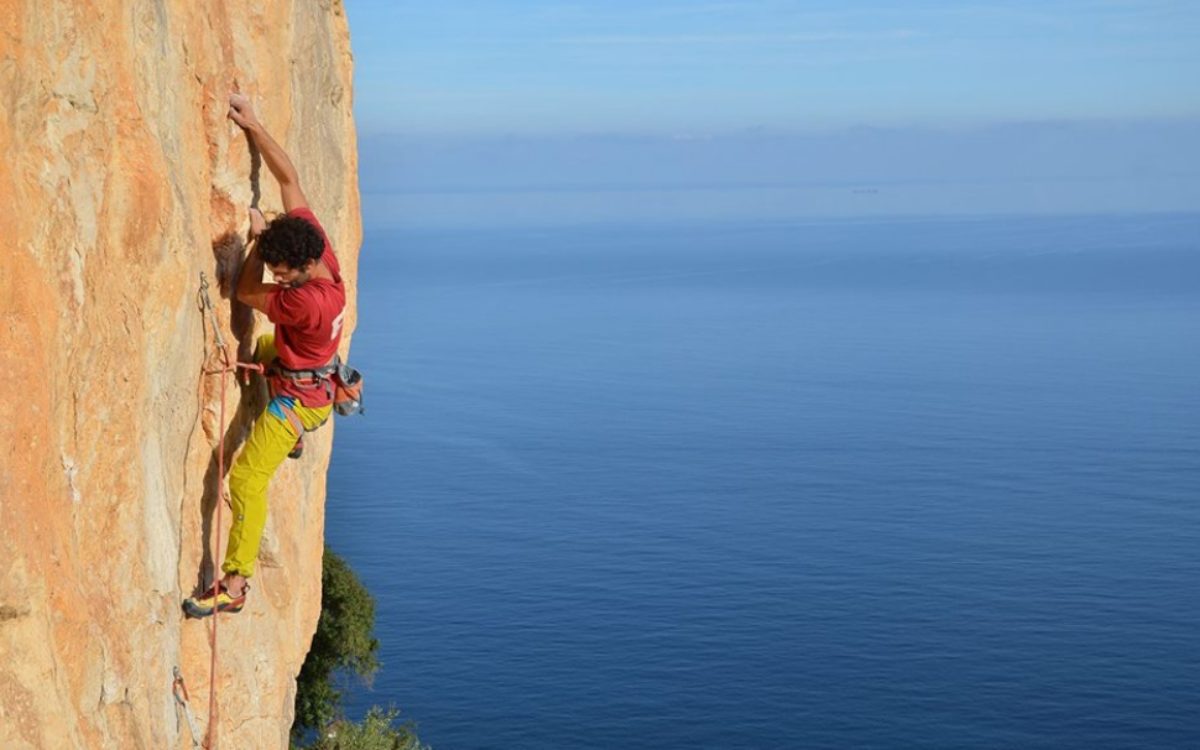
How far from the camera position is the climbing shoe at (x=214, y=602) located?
9.31m

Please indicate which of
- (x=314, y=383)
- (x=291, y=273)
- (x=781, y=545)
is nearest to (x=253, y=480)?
(x=314, y=383)

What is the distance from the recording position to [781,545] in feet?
244

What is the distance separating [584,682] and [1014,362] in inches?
3297

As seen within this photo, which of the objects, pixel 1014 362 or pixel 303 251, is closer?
pixel 303 251

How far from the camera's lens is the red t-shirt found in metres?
9.27

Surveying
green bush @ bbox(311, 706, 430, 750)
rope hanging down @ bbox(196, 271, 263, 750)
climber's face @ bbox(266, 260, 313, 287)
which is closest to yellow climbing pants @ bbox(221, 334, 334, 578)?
rope hanging down @ bbox(196, 271, 263, 750)

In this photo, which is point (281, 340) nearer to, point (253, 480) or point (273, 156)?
point (253, 480)

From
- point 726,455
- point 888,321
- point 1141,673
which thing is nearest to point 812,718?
point 1141,673

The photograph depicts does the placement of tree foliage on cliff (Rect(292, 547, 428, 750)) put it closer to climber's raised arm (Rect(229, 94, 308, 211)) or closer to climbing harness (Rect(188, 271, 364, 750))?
climbing harness (Rect(188, 271, 364, 750))

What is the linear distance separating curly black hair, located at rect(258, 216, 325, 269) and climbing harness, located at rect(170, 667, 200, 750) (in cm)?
253

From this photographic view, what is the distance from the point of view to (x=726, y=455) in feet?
306

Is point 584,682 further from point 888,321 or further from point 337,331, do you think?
point 888,321

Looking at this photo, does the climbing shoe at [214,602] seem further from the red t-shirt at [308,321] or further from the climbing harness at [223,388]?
the red t-shirt at [308,321]

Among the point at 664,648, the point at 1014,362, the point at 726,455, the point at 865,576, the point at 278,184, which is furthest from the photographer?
the point at 1014,362
